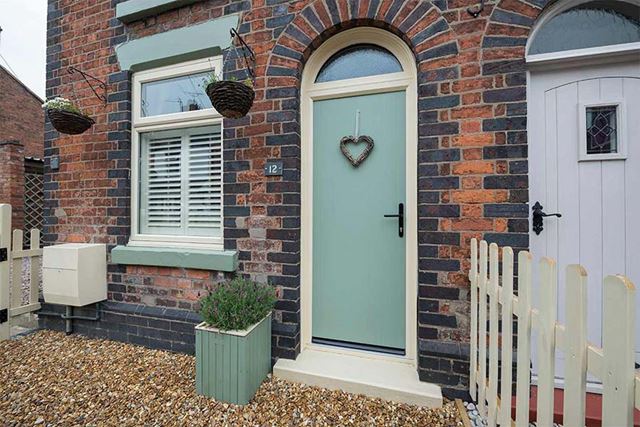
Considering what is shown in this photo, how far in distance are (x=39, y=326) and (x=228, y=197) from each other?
8.60ft

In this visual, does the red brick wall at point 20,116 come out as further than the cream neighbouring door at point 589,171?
Yes

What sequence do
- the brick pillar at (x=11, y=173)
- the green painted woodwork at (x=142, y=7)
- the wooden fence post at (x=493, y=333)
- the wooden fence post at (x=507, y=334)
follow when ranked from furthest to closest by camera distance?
1. the brick pillar at (x=11, y=173)
2. the green painted woodwork at (x=142, y=7)
3. the wooden fence post at (x=493, y=333)
4. the wooden fence post at (x=507, y=334)

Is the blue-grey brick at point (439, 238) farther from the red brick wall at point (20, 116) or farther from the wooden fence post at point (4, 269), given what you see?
the red brick wall at point (20, 116)

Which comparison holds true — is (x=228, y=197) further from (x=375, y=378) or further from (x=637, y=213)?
(x=637, y=213)

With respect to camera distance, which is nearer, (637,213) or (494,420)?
(494,420)

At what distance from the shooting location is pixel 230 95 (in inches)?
85.1

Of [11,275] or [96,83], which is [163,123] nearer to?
[96,83]

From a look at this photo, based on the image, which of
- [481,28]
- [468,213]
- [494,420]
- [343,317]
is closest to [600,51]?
[481,28]

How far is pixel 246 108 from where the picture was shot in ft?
7.50

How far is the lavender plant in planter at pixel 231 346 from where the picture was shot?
6.50 feet

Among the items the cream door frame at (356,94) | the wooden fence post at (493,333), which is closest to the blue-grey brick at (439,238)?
the cream door frame at (356,94)

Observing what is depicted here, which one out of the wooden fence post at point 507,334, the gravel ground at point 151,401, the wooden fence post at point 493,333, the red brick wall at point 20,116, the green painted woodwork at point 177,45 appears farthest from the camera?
the red brick wall at point 20,116

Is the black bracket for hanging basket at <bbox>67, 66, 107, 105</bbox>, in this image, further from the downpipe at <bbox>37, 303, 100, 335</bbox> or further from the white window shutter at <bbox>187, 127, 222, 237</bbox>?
the downpipe at <bbox>37, 303, 100, 335</bbox>

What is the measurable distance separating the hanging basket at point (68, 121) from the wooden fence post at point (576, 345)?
11.9ft
